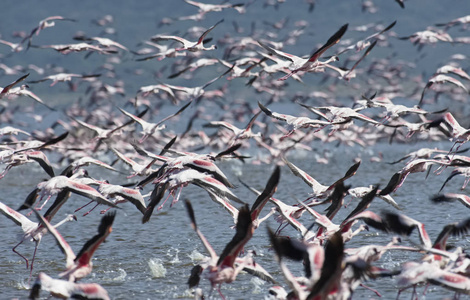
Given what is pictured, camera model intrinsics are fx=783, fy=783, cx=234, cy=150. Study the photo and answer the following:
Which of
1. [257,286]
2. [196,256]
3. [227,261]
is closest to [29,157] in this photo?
[196,256]

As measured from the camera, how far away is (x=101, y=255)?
608 inches

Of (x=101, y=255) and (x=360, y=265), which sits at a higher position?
(x=360, y=265)

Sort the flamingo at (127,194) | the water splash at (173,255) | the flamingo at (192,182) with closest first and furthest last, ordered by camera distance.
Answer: the flamingo at (192,182) < the flamingo at (127,194) < the water splash at (173,255)

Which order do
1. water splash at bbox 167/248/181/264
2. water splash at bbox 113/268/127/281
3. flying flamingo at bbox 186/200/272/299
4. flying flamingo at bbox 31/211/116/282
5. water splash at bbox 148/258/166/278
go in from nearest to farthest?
1. flying flamingo at bbox 186/200/272/299
2. flying flamingo at bbox 31/211/116/282
3. water splash at bbox 113/268/127/281
4. water splash at bbox 148/258/166/278
5. water splash at bbox 167/248/181/264

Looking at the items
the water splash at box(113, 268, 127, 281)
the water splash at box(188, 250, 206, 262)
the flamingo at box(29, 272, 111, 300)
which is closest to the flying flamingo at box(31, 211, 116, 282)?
the flamingo at box(29, 272, 111, 300)

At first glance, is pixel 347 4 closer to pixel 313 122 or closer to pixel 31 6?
pixel 31 6

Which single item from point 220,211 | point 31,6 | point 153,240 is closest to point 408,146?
point 220,211

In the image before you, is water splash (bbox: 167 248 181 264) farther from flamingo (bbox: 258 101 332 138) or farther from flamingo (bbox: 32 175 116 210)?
flamingo (bbox: 258 101 332 138)

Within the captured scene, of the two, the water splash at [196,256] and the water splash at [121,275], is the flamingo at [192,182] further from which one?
the water splash at [196,256]

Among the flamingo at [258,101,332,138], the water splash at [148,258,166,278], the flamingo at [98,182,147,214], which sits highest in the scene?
the flamingo at [98,182,147,214]

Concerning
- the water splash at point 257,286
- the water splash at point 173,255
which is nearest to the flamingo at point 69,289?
the water splash at point 257,286

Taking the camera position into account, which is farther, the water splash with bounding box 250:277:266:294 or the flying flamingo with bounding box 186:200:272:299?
the water splash with bounding box 250:277:266:294

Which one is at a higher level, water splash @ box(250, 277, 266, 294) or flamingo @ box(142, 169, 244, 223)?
flamingo @ box(142, 169, 244, 223)

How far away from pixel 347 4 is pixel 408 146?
475 feet
